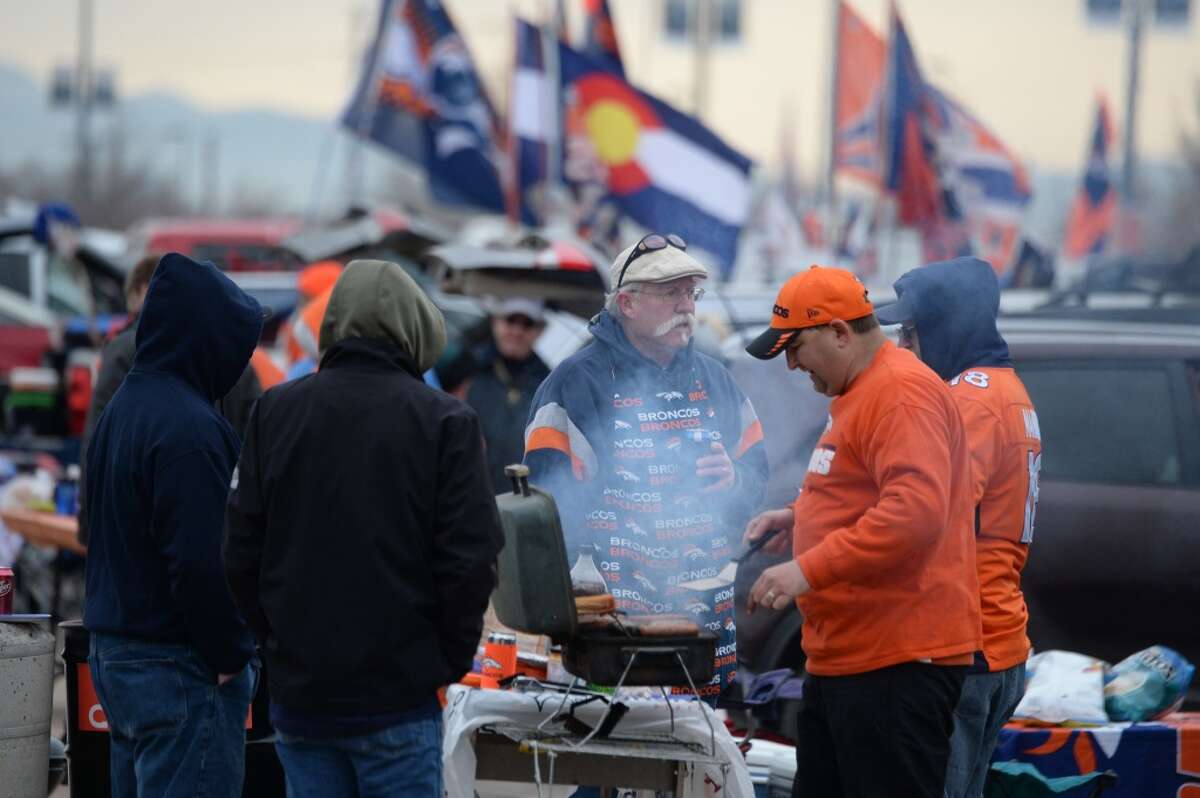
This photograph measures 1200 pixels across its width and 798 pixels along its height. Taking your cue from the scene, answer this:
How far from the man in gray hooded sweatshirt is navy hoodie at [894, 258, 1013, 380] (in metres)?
1.66

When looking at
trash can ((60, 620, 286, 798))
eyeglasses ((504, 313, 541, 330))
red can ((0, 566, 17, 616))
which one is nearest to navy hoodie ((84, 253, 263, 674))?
trash can ((60, 620, 286, 798))

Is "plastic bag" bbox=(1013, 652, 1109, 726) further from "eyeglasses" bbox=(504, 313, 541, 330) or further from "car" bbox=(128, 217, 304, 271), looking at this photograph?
"car" bbox=(128, 217, 304, 271)

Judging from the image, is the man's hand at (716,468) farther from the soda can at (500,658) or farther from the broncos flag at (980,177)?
the broncos flag at (980,177)

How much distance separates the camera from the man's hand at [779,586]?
397 cm

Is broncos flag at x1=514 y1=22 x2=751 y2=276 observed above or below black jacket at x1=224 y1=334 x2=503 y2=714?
above

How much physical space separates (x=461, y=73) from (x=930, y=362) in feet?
36.4

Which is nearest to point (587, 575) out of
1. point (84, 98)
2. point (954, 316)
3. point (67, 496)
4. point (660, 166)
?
Answer: point (954, 316)

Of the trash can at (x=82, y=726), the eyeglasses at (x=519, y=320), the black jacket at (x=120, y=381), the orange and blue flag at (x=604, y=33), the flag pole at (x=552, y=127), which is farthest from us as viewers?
the orange and blue flag at (x=604, y=33)

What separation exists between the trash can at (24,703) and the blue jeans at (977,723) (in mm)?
2597

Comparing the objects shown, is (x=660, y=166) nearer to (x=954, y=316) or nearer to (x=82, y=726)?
(x=954, y=316)

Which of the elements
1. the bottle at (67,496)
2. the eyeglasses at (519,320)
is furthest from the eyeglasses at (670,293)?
the bottle at (67,496)

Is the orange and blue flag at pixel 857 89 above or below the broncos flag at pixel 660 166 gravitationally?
above

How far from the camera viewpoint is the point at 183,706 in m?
3.98

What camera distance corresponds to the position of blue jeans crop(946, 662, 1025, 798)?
4352mm
